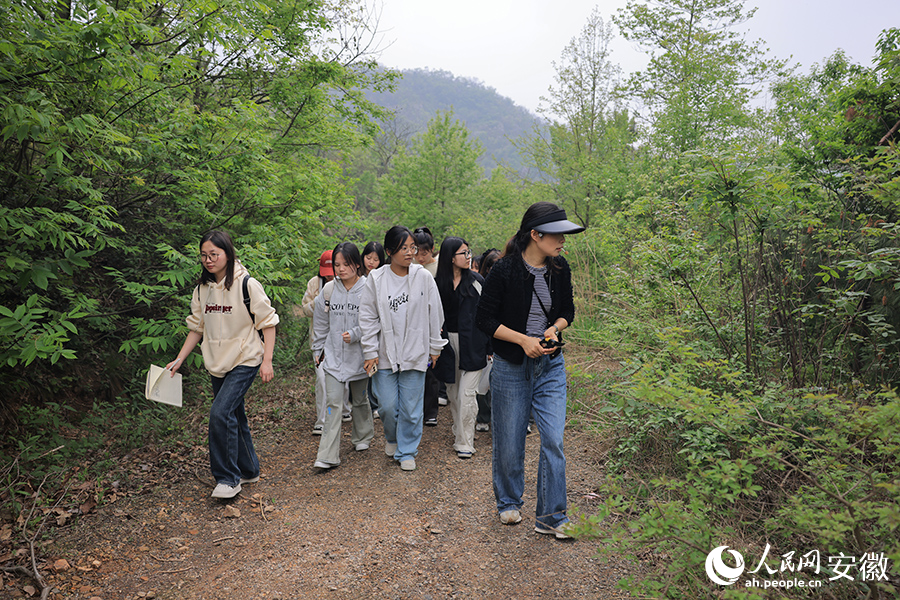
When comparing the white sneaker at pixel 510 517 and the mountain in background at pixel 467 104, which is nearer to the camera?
the white sneaker at pixel 510 517

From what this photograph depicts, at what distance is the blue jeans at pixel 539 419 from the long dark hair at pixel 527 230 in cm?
75

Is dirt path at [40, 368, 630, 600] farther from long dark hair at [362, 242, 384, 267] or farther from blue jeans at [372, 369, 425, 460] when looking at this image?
long dark hair at [362, 242, 384, 267]

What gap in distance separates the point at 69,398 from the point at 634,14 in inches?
724

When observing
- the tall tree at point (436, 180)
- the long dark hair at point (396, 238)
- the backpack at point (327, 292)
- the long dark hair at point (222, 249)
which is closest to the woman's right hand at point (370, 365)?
the backpack at point (327, 292)

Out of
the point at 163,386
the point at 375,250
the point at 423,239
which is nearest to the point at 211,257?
the point at 163,386

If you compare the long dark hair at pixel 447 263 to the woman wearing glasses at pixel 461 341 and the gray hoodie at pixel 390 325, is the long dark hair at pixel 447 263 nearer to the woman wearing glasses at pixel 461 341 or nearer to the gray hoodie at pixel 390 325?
the woman wearing glasses at pixel 461 341

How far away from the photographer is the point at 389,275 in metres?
4.83

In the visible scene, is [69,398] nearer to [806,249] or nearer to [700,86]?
[806,249]

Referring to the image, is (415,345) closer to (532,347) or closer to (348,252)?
(348,252)

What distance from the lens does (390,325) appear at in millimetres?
4762

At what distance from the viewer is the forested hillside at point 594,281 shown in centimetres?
264

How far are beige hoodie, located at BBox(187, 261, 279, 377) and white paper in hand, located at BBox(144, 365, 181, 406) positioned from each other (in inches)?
11.5

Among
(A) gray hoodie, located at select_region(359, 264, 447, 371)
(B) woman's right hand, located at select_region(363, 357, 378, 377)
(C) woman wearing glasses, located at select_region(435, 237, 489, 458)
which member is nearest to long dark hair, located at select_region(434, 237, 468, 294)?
(C) woman wearing glasses, located at select_region(435, 237, 489, 458)

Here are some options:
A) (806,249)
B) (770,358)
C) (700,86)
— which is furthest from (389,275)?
(700,86)
